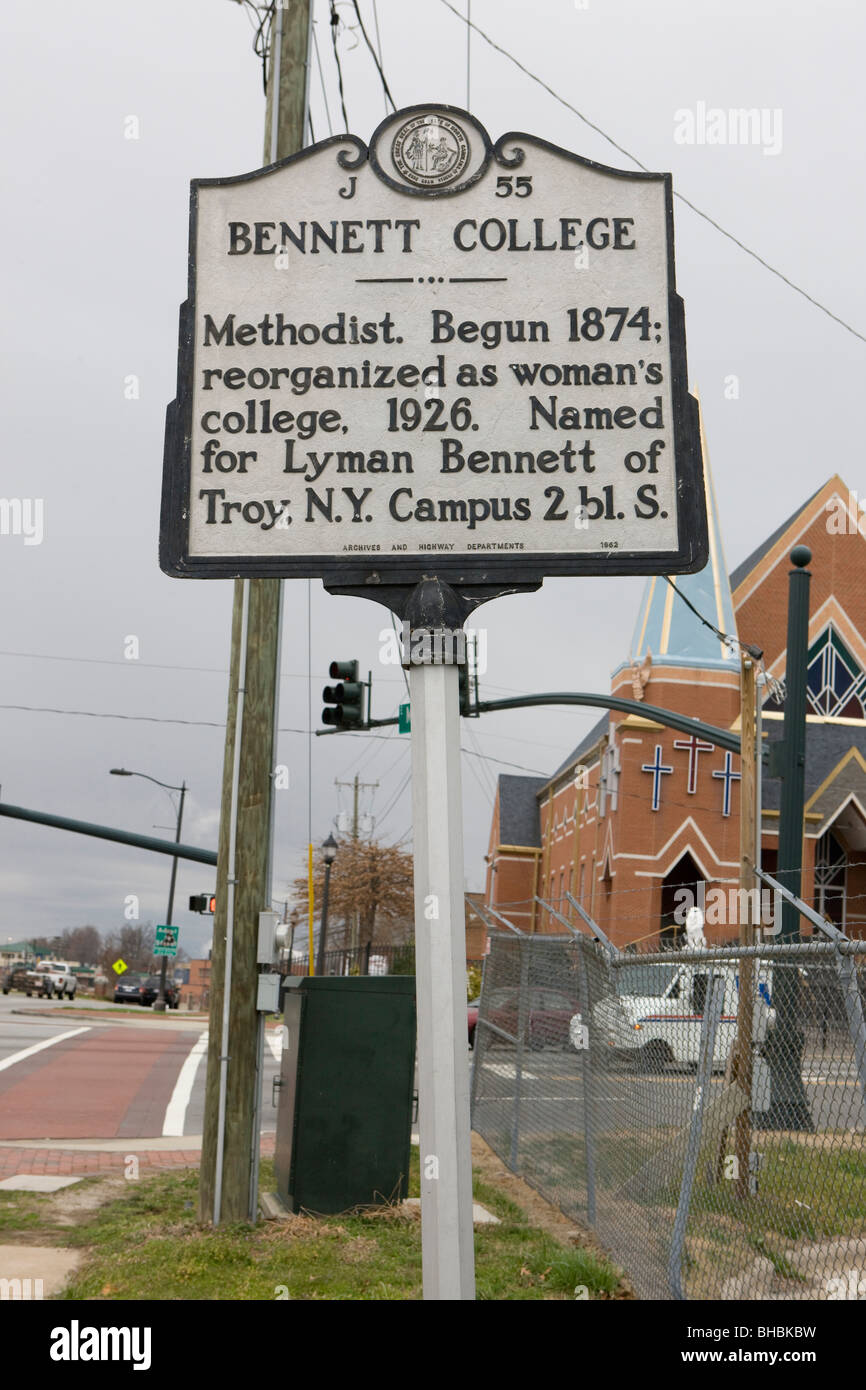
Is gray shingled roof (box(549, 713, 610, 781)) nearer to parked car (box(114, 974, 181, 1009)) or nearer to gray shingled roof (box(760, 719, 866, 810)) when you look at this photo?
gray shingled roof (box(760, 719, 866, 810))

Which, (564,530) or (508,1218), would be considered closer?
(564,530)

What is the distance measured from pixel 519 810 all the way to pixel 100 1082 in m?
35.7

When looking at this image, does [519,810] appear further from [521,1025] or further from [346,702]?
[521,1025]

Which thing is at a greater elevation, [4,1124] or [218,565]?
[218,565]

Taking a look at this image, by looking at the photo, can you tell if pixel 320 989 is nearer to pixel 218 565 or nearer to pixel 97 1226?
pixel 97 1226

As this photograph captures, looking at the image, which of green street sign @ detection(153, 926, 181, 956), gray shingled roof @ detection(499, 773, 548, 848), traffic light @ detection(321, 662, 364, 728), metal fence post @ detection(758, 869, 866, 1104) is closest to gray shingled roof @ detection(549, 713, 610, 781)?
gray shingled roof @ detection(499, 773, 548, 848)

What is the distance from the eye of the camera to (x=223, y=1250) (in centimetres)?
729

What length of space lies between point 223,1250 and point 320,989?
210 centimetres

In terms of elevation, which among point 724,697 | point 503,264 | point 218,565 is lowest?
point 218,565

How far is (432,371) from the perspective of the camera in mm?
4176

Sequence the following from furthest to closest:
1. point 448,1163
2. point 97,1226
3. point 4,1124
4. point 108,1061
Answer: point 108,1061, point 4,1124, point 97,1226, point 448,1163

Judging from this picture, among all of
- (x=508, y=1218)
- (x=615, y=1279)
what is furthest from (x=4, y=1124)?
(x=615, y=1279)

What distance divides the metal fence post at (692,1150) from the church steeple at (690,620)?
29.5 metres
